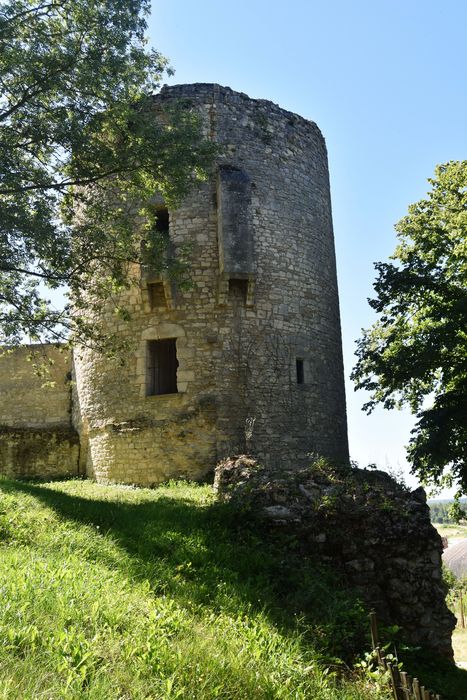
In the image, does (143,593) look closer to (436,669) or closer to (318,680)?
(318,680)

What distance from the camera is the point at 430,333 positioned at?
1282cm

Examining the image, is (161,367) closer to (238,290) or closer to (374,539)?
(238,290)

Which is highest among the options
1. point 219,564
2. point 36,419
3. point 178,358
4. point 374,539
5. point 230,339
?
point 230,339

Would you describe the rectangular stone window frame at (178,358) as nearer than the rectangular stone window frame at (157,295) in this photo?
Yes

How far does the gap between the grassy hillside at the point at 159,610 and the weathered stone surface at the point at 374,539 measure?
0.55 meters

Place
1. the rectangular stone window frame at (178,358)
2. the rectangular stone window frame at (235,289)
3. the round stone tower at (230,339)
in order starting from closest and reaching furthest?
the round stone tower at (230,339)
the rectangular stone window frame at (178,358)
the rectangular stone window frame at (235,289)

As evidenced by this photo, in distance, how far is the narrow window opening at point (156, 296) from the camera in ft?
40.9

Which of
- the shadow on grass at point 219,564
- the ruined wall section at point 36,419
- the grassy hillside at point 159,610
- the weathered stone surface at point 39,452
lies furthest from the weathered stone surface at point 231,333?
the grassy hillside at point 159,610

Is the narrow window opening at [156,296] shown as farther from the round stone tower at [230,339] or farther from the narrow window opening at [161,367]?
the narrow window opening at [161,367]

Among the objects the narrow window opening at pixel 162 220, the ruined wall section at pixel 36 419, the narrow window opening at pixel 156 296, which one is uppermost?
the narrow window opening at pixel 162 220

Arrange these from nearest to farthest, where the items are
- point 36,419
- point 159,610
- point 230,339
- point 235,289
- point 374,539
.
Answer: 1. point 159,610
2. point 374,539
3. point 230,339
4. point 235,289
5. point 36,419

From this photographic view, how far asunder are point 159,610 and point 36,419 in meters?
10.6

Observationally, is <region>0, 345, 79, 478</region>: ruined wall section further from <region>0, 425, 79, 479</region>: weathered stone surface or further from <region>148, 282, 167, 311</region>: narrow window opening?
<region>148, 282, 167, 311</region>: narrow window opening

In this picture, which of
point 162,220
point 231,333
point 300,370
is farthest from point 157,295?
point 300,370
